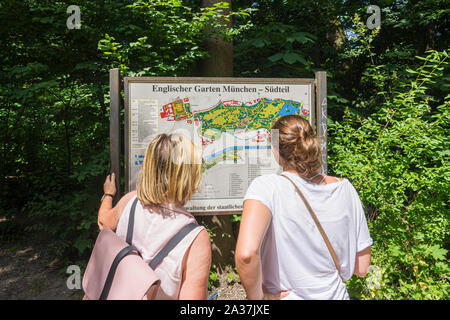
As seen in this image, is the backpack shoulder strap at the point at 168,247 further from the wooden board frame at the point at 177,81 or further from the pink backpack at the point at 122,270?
the wooden board frame at the point at 177,81

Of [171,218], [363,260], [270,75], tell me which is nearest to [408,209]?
[363,260]

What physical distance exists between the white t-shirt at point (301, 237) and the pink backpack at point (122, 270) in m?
0.41

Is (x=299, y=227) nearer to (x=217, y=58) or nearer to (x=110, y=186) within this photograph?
(x=110, y=186)

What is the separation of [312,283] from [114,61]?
336cm

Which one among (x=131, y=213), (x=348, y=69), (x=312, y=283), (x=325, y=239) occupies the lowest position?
(x=312, y=283)

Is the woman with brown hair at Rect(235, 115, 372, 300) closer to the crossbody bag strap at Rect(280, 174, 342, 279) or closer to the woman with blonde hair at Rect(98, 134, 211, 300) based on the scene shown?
the crossbody bag strap at Rect(280, 174, 342, 279)

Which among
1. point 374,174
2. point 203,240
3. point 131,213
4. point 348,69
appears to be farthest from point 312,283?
point 348,69

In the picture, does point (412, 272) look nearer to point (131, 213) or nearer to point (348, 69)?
point (131, 213)

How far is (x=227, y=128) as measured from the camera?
2.51 metres

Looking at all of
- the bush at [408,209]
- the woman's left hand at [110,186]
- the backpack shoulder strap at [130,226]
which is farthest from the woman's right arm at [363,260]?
the woman's left hand at [110,186]

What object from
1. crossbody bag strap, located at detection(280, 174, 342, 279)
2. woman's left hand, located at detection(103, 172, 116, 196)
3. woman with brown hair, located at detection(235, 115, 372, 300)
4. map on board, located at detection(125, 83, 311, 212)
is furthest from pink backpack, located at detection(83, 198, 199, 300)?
map on board, located at detection(125, 83, 311, 212)

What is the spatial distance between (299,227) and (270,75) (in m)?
3.14

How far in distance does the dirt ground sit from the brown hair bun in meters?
3.08

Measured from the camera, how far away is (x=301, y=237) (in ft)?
4.50
